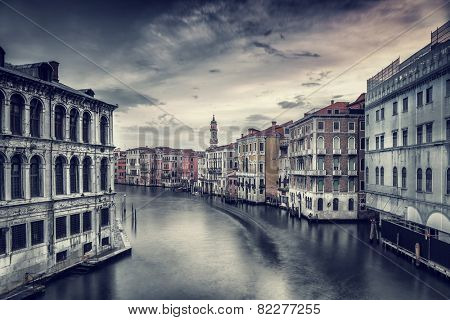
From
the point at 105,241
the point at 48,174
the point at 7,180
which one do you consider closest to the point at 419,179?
the point at 105,241

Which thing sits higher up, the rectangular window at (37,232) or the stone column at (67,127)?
the stone column at (67,127)

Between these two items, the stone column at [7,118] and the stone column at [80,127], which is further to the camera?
the stone column at [80,127]

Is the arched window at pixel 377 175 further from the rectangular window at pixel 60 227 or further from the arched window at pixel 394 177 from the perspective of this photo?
the rectangular window at pixel 60 227

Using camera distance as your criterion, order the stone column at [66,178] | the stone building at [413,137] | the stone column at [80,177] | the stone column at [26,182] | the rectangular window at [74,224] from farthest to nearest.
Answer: the stone column at [80,177]
the rectangular window at [74,224]
the stone column at [66,178]
the stone building at [413,137]
the stone column at [26,182]

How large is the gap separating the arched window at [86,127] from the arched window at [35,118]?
11.8 feet

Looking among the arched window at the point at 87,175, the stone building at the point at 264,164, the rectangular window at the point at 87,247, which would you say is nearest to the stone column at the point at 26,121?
the arched window at the point at 87,175

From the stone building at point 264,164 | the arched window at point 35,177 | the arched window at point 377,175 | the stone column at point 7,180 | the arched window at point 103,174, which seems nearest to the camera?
the stone column at point 7,180

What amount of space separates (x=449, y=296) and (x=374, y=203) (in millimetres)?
12083

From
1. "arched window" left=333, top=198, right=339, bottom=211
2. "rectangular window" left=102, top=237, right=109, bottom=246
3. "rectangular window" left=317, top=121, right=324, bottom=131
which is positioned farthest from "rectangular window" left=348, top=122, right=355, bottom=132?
"rectangular window" left=102, top=237, right=109, bottom=246

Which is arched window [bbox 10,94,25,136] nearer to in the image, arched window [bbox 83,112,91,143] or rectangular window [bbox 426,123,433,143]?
arched window [bbox 83,112,91,143]

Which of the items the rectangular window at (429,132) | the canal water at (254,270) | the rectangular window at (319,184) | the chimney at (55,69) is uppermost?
the chimney at (55,69)

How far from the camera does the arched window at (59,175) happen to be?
17891 millimetres

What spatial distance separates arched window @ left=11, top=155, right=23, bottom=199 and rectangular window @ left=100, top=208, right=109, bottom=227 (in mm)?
6577

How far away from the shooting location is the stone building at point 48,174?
1473cm
